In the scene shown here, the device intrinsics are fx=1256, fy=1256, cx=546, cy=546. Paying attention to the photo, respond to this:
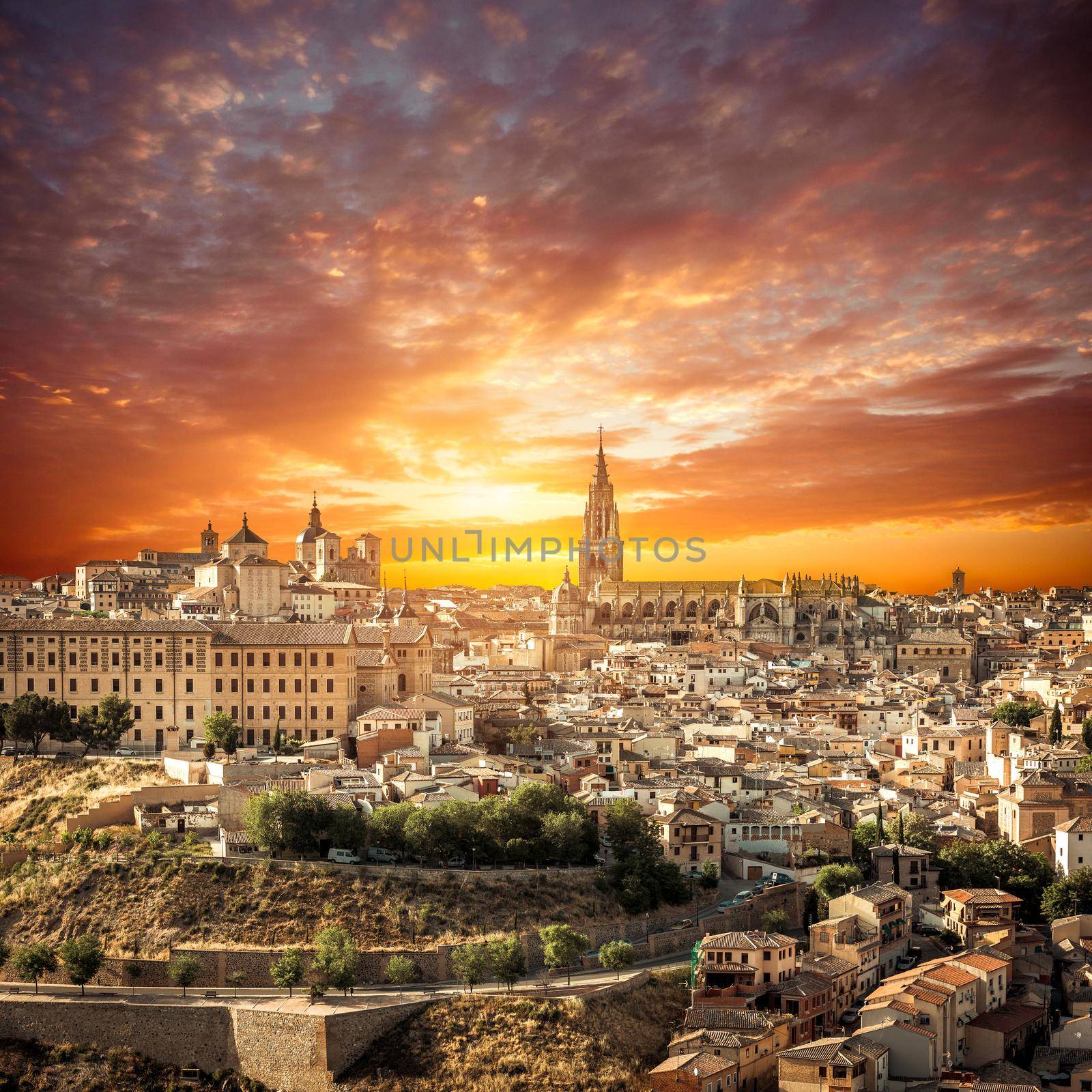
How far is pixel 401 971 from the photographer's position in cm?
2292

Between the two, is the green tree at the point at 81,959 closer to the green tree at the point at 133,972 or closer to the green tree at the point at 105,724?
the green tree at the point at 133,972

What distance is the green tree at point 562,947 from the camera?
914 inches

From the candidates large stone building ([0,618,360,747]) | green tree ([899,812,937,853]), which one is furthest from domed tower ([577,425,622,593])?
green tree ([899,812,937,853])

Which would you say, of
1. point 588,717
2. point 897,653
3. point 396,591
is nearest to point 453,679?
point 588,717

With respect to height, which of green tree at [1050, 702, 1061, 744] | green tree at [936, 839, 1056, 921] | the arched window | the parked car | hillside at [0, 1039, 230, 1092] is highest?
the arched window

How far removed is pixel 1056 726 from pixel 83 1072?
29812mm

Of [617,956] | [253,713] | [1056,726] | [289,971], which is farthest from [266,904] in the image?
[1056,726]

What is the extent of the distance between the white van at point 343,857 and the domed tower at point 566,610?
4758cm

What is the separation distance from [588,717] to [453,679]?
21.7 ft

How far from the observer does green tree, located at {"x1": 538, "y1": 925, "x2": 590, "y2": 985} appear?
23203 mm

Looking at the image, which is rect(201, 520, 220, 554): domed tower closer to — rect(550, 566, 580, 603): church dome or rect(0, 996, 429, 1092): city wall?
rect(550, 566, 580, 603): church dome

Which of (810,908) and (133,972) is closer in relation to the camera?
(133,972)

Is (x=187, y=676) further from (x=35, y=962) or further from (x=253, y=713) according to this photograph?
(x=35, y=962)

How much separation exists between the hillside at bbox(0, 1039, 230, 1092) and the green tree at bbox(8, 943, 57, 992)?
151cm
